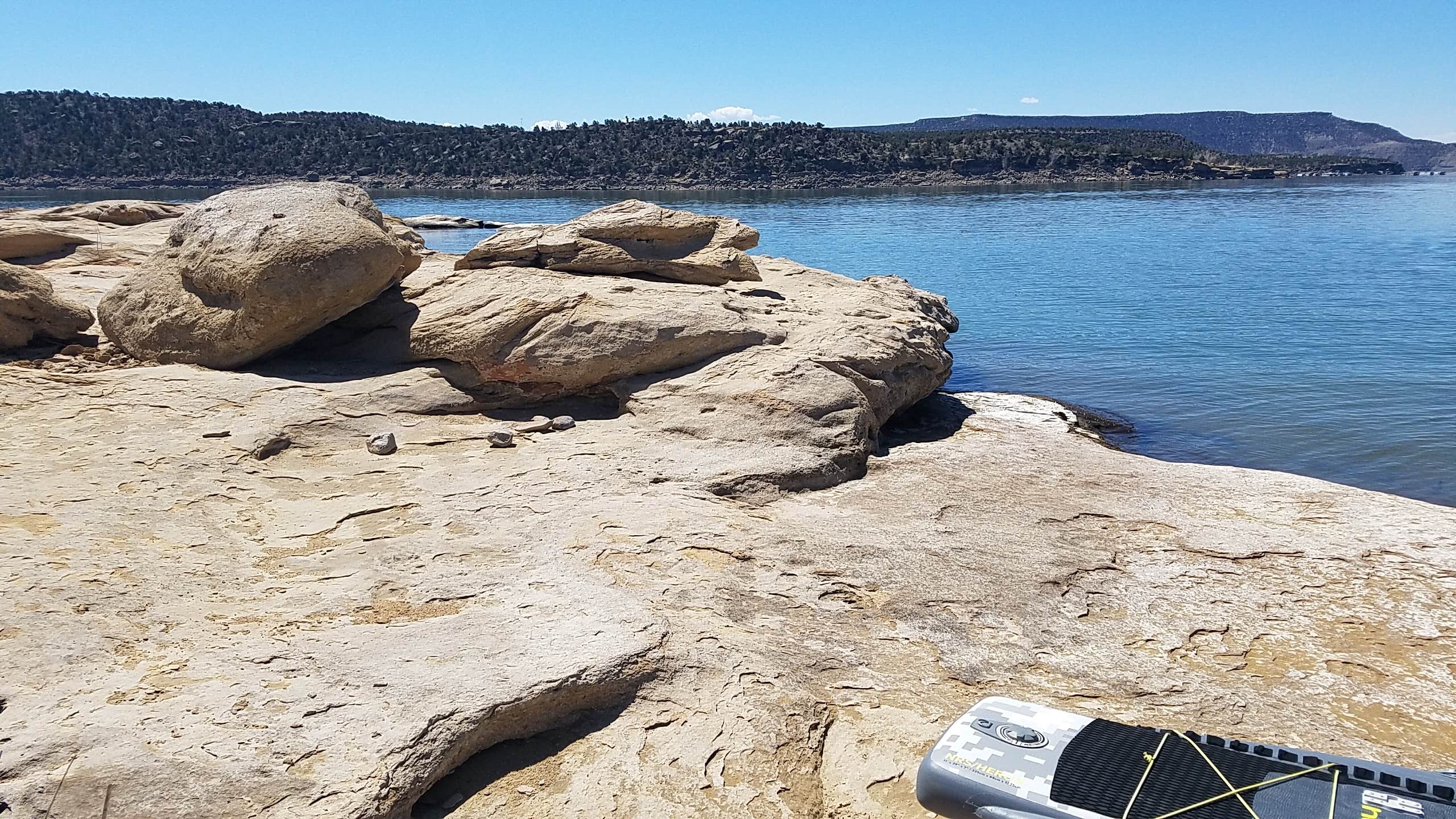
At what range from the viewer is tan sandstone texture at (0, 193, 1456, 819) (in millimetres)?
3344

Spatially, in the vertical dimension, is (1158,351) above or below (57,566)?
below

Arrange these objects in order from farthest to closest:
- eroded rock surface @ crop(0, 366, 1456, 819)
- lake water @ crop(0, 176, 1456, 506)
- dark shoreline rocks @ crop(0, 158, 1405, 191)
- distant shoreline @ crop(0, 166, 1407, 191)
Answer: dark shoreline rocks @ crop(0, 158, 1405, 191)
distant shoreline @ crop(0, 166, 1407, 191)
lake water @ crop(0, 176, 1456, 506)
eroded rock surface @ crop(0, 366, 1456, 819)

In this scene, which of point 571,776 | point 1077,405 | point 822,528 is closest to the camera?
point 571,776

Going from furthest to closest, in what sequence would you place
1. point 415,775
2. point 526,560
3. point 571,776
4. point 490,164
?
point 490,164 < point 526,560 < point 571,776 < point 415,775

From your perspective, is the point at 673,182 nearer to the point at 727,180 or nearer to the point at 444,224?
the point at 727,180

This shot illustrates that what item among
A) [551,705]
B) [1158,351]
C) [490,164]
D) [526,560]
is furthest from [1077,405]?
[490,164]

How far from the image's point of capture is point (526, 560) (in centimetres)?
482

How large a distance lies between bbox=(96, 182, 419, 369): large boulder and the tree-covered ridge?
61910mm

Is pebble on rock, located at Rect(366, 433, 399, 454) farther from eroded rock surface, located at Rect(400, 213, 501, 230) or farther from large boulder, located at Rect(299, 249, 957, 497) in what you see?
eroded rock surface, located at Rect(400, 213, 501, 230)

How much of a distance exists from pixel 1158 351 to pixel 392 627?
13.3 m

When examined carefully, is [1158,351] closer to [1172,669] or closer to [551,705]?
[1172,669]

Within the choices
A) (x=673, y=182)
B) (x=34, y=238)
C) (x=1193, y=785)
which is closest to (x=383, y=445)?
(x=1193, y=785)

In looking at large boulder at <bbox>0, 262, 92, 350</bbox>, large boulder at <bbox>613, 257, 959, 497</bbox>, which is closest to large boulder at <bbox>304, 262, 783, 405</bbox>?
large boulder at <bbox>613, 257, 959, 497</bbox>

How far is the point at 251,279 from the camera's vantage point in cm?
750
